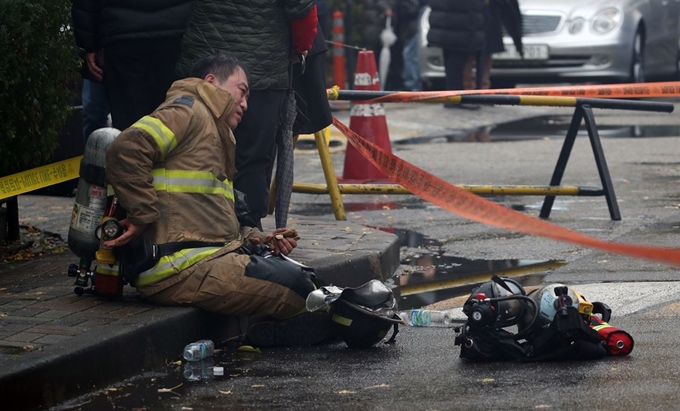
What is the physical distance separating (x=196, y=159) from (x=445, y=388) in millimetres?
1416

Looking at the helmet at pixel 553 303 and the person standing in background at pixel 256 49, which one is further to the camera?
the person standing in background at pixel 256 49

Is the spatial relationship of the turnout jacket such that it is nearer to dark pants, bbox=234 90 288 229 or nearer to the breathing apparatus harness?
dark pants, bbox=234 90 288 229

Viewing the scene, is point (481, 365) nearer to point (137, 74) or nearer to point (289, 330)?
point (289, 330)

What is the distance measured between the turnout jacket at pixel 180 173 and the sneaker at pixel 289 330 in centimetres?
35

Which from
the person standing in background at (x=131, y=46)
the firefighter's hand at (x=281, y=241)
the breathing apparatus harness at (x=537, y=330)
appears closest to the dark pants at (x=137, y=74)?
the person standing in background at (x=131, y=46)

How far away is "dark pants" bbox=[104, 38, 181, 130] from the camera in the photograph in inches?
263

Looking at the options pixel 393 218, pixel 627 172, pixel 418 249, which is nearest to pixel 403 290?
pixel 418 249

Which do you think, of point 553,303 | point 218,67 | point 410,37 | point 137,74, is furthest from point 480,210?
point 410,37

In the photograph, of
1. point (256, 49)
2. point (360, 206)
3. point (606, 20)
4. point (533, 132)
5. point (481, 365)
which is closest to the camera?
point (481, 365)

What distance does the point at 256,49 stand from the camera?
255 inches

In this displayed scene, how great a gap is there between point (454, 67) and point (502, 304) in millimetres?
10717

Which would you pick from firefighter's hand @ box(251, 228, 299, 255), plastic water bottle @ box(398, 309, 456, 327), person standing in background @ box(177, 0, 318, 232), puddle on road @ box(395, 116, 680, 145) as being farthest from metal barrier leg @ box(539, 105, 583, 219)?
puddle on road @ box(395, 116, 680, 145)

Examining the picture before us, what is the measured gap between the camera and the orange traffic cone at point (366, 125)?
10164 millimetres

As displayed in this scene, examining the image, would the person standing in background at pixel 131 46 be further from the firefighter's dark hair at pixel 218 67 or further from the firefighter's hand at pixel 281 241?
the firefighter's hand at pixel 281 241
